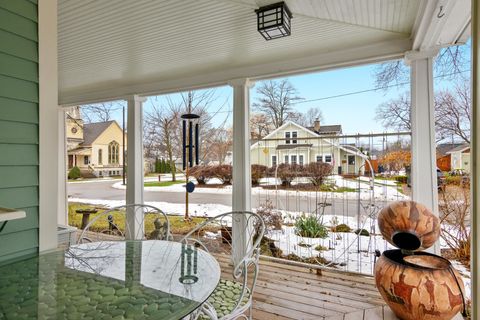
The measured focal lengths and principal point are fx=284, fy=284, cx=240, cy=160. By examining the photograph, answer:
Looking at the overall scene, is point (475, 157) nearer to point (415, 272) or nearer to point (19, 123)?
point (415, 272)

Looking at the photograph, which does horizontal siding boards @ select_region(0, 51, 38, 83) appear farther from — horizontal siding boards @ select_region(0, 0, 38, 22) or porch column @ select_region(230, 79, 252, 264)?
porch column @ select_region(230, 79, 252, 264)

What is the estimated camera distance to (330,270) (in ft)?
10.9

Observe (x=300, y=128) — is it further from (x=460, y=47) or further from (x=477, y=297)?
(x=477, y=297)

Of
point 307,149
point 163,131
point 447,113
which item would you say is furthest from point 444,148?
point 163,131

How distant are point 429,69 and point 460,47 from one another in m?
0.28

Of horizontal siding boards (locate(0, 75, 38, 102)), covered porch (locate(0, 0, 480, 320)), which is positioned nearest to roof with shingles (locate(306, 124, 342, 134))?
covered porch (locate(0, 0, 480, 320))

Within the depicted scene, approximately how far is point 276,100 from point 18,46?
2748 mm

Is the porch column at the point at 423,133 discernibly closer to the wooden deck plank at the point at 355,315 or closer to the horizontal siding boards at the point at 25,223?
the wooden deck plank at the point at 355,315

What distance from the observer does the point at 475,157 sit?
1.04 metres

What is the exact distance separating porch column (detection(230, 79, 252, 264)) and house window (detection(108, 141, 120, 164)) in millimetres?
2428

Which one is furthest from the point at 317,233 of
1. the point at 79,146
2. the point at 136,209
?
the point at 79,146

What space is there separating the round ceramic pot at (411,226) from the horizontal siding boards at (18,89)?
2566 mm

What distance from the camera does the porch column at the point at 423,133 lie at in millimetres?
2594

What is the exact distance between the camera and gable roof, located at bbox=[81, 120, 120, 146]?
517cm
